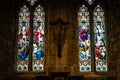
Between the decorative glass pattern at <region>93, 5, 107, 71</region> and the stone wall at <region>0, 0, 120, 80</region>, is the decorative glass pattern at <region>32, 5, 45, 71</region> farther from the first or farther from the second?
the decorative glass pattern at <region>93, 5, 107, 71</region>

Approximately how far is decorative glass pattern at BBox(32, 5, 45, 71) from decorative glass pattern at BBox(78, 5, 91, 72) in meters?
1.43

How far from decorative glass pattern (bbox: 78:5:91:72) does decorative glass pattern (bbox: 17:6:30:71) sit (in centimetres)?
202

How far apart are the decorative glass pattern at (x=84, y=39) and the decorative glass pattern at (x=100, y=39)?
30 centimetres

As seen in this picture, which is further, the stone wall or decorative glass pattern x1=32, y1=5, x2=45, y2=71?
decorative glass pattern x1=32, y1=5, x2=45, y2=71

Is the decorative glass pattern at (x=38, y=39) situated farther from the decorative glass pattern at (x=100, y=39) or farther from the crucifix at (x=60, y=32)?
the decorative glass pattern at (x=100, y=39)

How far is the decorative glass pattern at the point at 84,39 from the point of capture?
11408 millimetres

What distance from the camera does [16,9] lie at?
1203cm

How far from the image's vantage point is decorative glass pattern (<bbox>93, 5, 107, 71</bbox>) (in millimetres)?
11424

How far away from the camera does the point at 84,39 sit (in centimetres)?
1171

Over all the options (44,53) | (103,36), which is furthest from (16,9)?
(103,36)

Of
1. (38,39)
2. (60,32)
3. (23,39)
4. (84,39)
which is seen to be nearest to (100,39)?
(84,39)

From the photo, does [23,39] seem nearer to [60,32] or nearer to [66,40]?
[60,32]

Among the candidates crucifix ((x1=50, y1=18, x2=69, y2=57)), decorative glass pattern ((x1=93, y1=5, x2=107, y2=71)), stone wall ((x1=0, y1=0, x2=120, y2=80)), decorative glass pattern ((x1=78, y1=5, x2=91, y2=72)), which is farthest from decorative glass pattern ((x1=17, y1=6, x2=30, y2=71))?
decorative glass pattern ((x1=93, y1=5, x2=107, y2=71))

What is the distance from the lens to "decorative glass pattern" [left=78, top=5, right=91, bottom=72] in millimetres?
11408
